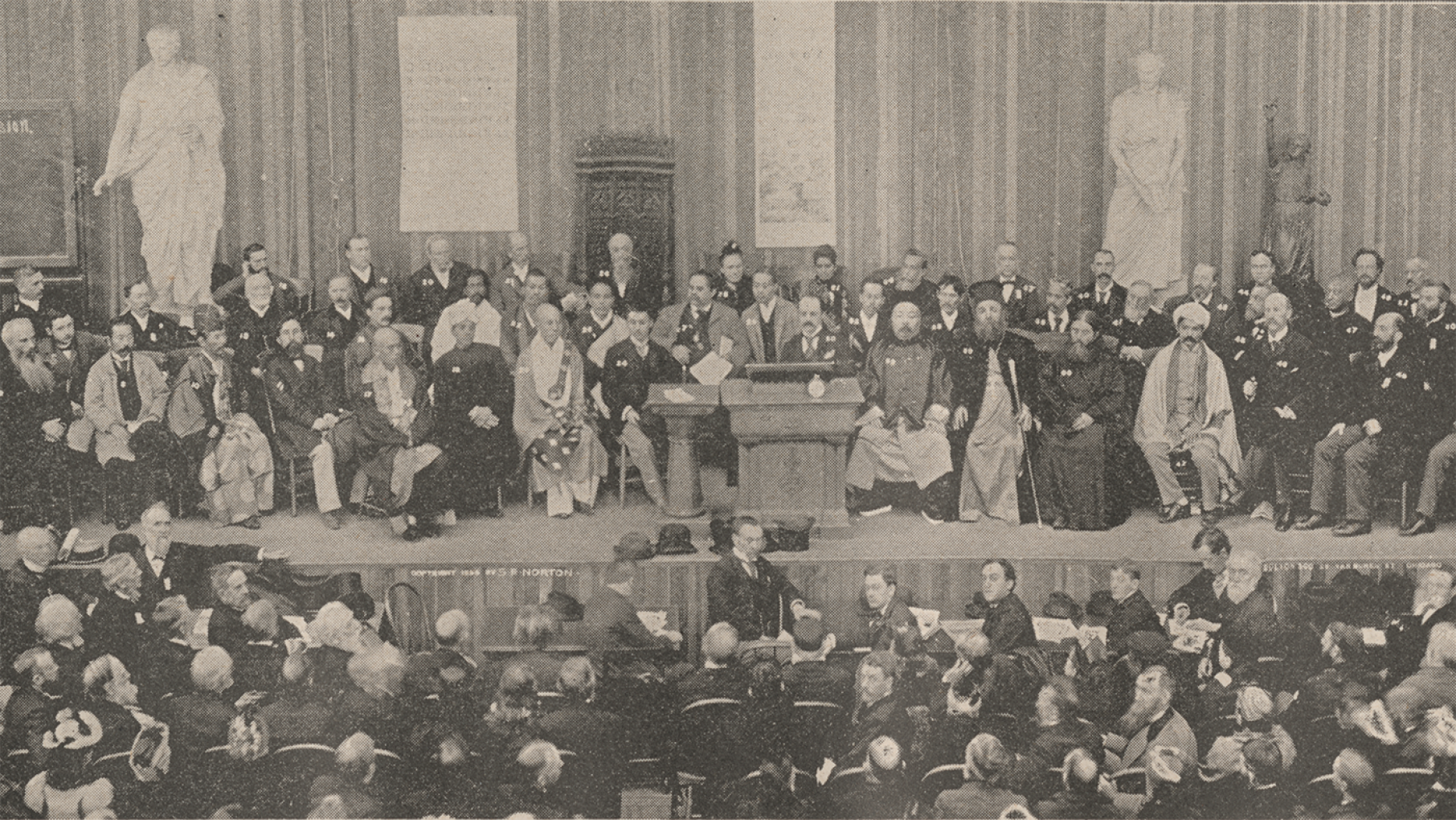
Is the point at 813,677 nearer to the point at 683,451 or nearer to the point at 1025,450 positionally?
the point at 683,451

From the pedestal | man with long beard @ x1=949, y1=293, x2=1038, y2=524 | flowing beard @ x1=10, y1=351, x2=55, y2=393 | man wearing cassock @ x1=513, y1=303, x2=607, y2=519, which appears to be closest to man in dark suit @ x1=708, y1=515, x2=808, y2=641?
the pedestal

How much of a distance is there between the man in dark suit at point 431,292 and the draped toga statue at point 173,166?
37.2 inches

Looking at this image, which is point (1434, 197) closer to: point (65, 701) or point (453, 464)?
point (453, 464)

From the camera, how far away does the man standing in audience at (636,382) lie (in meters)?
6.64

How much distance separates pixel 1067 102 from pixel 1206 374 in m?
1.50

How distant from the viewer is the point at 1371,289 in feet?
22.0

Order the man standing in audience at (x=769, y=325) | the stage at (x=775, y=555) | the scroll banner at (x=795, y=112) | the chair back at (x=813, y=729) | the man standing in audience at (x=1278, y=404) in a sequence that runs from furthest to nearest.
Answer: the man standing in audience at (x=769, y=325)
the man standing in audience at (x=1278, y=404)
the scroll banner at (x=795, y=112)
the stage at (x=775, y=555)
the chair back at (x=813, y=729)

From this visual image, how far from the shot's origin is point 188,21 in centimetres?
648

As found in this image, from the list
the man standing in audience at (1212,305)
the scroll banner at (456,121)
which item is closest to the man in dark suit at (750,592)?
the scroll banner at (456,121)

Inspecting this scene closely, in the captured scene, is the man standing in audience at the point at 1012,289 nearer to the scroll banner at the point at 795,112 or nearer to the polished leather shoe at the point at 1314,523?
the scroll banner at the point at 795,112

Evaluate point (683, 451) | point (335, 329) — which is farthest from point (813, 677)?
point (335, 329)

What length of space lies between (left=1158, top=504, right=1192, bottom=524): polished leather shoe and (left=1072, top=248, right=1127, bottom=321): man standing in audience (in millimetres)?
976

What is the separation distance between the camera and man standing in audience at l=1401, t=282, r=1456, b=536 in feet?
21.4

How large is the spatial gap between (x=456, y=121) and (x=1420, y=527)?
5038mm
